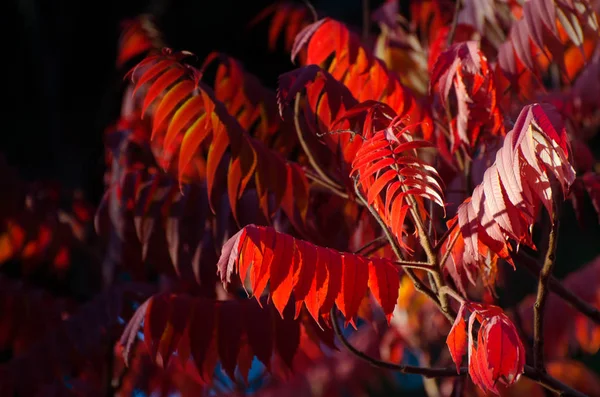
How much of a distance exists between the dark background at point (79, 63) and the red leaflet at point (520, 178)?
9.29ft

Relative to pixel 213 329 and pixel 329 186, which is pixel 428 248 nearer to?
pixel 329 186

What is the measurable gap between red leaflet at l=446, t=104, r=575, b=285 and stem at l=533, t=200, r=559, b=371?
71 millimetres

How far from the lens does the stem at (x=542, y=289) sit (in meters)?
1.19

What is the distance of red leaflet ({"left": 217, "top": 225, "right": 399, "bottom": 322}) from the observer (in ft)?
3.88

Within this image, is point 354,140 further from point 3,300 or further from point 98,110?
point 98,110

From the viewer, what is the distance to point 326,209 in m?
1.79

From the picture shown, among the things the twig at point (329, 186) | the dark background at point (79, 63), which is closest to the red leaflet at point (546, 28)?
the twig at point (329, 186)

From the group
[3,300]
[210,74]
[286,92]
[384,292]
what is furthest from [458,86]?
[210,74]

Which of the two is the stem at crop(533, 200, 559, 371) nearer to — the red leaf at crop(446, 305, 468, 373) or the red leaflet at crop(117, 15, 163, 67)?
the red leaf at crop(446, 305, 468, 373)

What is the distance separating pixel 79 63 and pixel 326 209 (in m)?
2.85

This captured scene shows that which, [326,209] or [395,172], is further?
[326,209]

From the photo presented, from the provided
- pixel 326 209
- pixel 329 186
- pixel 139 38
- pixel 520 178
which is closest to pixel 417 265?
pixel 520 178

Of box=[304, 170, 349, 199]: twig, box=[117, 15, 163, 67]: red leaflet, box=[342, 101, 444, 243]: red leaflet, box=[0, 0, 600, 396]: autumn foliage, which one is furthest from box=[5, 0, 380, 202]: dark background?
box=[342, 101, 444, 243]: red leaflet

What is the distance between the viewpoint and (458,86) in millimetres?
1506
